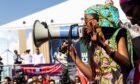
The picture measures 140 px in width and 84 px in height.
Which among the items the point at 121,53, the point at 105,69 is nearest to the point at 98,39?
the point at 121,53

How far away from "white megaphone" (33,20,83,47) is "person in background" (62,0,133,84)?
5.6 inches

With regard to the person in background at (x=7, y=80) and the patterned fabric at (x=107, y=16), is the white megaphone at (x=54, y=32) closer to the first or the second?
the patterned fabric at (x=107, y=16)

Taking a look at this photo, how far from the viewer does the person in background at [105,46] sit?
9.76 feet

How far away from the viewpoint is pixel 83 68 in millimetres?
3688

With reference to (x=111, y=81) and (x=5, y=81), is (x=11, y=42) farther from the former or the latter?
(x=111, y=81)

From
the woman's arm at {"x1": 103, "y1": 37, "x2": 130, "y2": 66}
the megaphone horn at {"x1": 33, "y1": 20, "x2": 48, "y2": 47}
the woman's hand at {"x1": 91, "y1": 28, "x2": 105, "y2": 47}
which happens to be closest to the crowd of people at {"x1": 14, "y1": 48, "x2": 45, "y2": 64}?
the megaphone horn at {"x1": 33, "y1": 20, "x2": 48, "y2": 47}

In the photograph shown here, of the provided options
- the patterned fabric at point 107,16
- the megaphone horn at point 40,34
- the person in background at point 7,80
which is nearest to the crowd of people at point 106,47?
the patterned fabric at point 107,16

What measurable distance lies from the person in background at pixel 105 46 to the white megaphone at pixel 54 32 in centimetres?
14

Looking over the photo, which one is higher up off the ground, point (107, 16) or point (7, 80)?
point (107, 16)

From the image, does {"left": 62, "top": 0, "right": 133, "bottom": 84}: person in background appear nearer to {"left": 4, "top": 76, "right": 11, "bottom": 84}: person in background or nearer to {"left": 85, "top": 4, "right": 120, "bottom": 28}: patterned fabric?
{"left": 85, "top": 4, "right": 120, "bottom": 28}: patterned fabric

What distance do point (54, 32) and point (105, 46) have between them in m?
1.25

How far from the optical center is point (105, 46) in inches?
113

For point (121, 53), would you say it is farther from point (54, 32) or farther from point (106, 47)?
point (54, 32)

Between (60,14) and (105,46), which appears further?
(60,14)
